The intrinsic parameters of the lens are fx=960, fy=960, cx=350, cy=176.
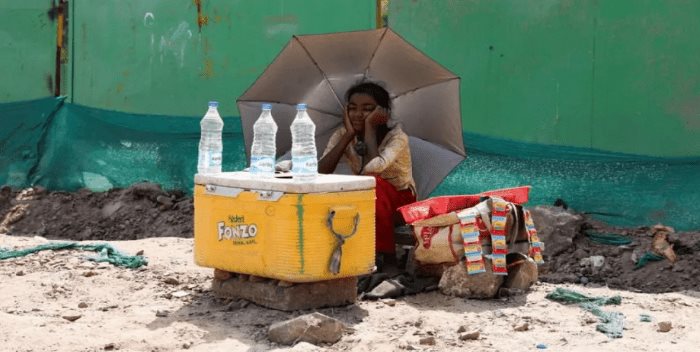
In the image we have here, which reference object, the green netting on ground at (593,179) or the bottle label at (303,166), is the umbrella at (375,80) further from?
the bottle label at (303,166)

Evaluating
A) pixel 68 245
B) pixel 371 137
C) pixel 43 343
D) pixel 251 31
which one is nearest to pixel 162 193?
pixel 251 31

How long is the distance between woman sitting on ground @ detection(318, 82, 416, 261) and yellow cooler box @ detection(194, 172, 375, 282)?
2.90 feet

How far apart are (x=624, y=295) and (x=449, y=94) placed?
5.82 feet

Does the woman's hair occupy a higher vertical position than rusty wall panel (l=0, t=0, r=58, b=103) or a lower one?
lower

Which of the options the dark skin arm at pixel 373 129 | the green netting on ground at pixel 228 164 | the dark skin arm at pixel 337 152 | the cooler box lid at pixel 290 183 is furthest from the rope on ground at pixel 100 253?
the green netting on ground at pixel 228 164

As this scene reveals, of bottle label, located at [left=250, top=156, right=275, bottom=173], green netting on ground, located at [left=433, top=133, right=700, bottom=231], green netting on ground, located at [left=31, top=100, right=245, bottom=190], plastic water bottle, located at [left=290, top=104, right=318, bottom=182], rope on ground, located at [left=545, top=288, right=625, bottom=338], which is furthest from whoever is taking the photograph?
green netting on ground, located at [left=31, top=100, right=245, bottom=190]

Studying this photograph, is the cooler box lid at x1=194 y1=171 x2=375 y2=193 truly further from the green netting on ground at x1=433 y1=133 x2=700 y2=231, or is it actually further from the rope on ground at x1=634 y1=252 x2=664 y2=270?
the green netting on ground at x1=433 y1=133 x2=700 y2=231

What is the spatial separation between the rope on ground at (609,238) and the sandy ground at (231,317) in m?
1.01

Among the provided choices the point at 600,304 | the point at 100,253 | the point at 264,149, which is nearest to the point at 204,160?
the point at 264,149

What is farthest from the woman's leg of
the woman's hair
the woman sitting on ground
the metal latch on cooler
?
the metal latch on cooler

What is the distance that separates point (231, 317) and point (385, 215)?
4.69 feet

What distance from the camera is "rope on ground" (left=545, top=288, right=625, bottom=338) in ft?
16.1

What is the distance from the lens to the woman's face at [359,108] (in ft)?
21.0

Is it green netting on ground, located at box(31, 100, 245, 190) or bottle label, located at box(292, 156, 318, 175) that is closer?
bottle label, located at box(292, 156, 318, 175)
